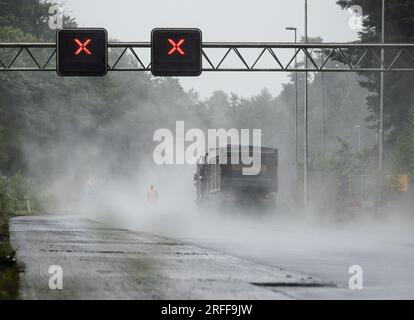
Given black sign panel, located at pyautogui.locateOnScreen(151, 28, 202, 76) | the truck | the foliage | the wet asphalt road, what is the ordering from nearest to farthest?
the wet asphalt road, black sign panel, located at pyautogui.locateOnScreen(151, 28, 202, 76), the truck, the foliage

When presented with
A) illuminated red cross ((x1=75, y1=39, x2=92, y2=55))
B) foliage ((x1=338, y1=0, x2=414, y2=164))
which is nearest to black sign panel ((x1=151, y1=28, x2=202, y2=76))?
illuminated red cross ((x1=75, y1=39, x2=92, y2=55))

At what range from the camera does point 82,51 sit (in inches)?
1302

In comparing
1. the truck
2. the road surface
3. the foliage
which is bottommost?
the road surface

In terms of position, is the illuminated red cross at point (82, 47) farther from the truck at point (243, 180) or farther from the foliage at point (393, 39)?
the foliage at point (393, 39)

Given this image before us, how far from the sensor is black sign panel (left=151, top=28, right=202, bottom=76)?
32625 millimetres

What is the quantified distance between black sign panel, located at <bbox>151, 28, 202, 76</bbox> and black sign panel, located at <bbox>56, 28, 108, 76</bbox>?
5.05 ft

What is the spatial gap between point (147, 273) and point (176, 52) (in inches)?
704

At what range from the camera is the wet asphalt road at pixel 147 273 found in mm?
12586

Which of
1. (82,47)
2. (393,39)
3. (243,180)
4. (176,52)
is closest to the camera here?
(176,52)

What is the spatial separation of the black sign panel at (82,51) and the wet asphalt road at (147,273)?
9.65 metres

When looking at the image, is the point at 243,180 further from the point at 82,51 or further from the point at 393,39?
the point at 393,39

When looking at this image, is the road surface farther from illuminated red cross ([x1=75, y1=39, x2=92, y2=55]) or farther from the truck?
the truck

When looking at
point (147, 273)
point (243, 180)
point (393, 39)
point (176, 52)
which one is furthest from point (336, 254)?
point (393, 39)
